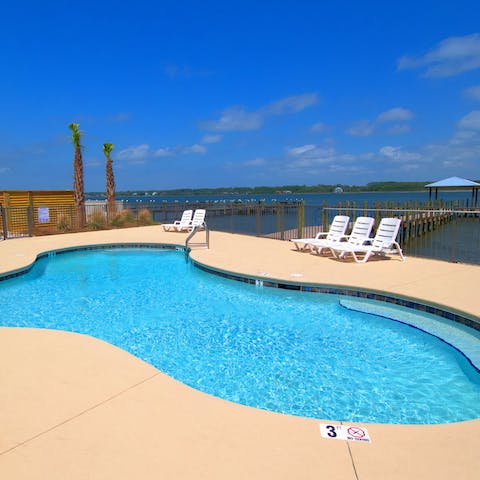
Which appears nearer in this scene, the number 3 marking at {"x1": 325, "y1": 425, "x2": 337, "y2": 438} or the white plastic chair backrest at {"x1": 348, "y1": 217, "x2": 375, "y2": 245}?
the number 3 marking at {"x1": 325, "y1": 425, "x2": 337, "y2": 438}

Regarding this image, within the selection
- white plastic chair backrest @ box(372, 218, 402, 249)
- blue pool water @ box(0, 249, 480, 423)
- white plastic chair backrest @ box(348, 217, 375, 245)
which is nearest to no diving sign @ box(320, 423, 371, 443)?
blue pool water @ box(0, 249, 480, 423)

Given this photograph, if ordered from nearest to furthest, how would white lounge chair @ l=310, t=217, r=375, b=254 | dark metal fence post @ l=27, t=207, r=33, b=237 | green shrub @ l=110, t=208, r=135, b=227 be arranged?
white lounge chair @ l=310, t=217, r=375, b=254 → dark metal fence post @ l=27, t=207, r=33, b=237 → green shrub @ l=110, t=208, r=135, b=227

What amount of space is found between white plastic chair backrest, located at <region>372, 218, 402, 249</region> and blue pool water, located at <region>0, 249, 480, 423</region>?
2.50 meters

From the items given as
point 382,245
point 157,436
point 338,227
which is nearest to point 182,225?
point 338,227

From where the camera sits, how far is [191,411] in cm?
259

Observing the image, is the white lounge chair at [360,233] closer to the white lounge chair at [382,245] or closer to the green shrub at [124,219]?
the white lounge chair at [382,245]

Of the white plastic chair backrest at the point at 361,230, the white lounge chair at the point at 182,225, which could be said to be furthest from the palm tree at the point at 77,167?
the white plastic chair backrest at the point at 361,230

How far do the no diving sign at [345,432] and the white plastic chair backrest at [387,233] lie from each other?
590 centimetres

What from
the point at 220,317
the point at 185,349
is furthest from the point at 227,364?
the point at 220,317

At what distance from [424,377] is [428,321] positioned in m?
1.39

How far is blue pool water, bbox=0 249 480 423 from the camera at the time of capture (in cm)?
339

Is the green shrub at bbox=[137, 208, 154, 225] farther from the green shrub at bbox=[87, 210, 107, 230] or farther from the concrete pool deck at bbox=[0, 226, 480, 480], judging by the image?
the concrete pool deck at bbox=[0, 226, 480, 480]

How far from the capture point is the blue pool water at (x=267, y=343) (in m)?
3.39

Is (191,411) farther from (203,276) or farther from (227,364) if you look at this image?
(203,276)
